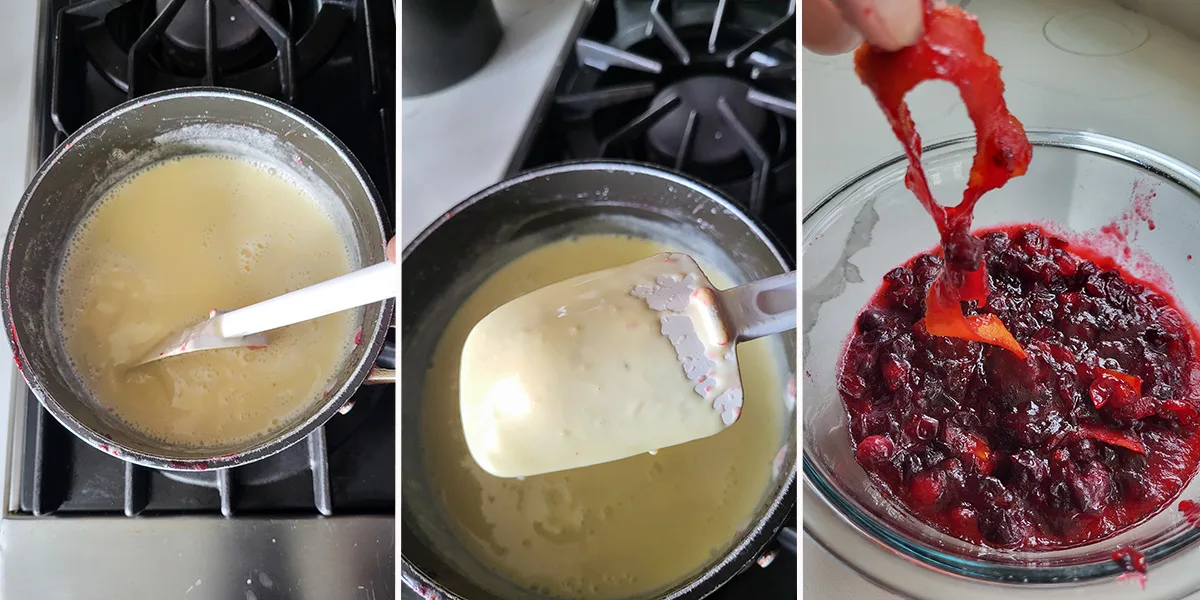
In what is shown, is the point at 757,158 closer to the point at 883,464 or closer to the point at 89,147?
the point at 883,464

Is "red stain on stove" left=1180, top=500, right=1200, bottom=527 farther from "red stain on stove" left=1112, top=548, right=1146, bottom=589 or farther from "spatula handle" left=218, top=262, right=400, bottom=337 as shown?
"spatula handle" left=218, top=262, right=400, bottom=337

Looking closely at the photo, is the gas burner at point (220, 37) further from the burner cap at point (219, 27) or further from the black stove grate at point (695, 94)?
the black stove grate at point (695, 94)

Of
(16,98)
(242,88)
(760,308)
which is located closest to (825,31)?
(760,308)

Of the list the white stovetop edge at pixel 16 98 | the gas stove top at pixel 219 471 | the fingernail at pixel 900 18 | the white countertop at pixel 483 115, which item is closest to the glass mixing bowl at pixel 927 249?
the fingernail at pixel 900 18

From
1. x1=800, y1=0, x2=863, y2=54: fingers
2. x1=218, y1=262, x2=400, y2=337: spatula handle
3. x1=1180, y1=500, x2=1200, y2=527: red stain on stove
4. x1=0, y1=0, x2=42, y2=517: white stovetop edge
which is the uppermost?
x1=0, y1=0, x2=42, y2=517: white stovetop edge

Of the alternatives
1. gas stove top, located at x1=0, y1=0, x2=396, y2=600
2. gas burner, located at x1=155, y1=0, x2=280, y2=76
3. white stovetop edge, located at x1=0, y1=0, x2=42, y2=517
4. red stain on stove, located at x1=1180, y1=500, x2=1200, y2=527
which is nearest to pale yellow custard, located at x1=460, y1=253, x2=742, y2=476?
gas stove top, located at x1=0, y1=0, x2=396, y2=600

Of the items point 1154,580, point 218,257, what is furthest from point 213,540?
point 1154,580
